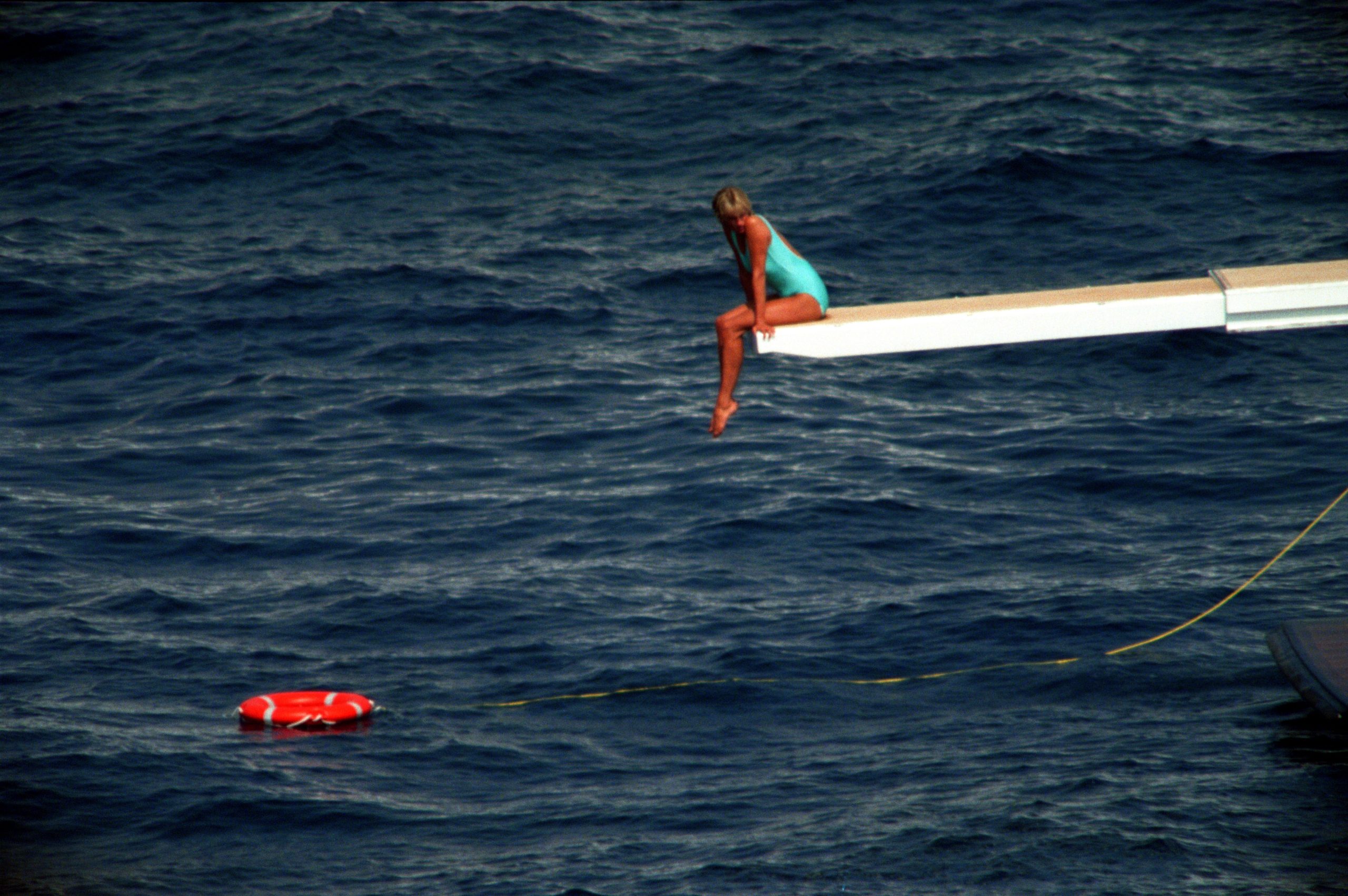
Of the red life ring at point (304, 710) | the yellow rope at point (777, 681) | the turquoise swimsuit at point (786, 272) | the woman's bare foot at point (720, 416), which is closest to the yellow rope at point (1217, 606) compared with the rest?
the yellow rope at point (777, 681)

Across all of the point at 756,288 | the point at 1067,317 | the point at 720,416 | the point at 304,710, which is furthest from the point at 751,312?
the point at 304,710

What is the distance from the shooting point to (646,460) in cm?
2442

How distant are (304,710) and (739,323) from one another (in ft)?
27.6

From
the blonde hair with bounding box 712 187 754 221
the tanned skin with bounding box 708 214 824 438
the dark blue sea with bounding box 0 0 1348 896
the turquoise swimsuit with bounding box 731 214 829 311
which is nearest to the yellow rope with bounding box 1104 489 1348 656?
the dark blue sea with bounding box 0 0 1348 896

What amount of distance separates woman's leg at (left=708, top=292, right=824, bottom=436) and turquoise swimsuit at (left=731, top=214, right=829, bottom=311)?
3.6 inches

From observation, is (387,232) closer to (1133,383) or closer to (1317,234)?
(1133,383)

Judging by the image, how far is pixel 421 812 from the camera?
1619cm

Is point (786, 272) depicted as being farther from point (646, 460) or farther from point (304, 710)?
point (646, 460)

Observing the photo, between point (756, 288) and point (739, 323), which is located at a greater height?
point (756, 288)

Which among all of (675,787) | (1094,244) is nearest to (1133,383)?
(1094,244)

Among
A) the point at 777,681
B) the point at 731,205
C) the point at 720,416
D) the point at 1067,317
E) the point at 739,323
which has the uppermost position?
the point at 731,205

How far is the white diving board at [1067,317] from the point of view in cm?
1289

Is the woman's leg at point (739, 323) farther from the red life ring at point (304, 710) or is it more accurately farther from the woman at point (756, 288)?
the red life ring at point (304, 710)

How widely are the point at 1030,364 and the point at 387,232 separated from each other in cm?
1519
